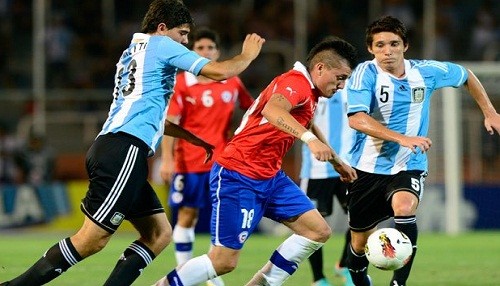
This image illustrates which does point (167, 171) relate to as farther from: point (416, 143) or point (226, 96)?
A: point (416, 143)

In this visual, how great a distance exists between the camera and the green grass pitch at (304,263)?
9.66m

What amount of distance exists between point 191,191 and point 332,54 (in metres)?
3.44

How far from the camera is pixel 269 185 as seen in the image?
285 inches

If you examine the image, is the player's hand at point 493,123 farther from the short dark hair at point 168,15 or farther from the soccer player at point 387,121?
the short dark hair at point 168,15

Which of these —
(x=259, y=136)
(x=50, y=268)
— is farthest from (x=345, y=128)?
(x=50, y=268)

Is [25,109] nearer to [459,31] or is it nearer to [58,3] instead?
[58,3]

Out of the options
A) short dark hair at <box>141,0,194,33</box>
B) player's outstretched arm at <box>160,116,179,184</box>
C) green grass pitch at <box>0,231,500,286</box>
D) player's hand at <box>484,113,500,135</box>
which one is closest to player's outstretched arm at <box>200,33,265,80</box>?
short dark hair at <box>141,0,194,33</box>

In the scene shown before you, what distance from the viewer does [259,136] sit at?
7234 millimetres

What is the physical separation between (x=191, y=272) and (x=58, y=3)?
14.5 m

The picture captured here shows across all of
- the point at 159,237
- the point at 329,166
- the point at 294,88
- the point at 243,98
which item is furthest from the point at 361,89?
the point at 243,98

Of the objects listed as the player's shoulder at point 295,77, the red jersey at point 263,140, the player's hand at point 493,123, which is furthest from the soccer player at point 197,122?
the player's shoulder at point 295,77

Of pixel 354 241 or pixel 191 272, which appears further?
pixel 354 241

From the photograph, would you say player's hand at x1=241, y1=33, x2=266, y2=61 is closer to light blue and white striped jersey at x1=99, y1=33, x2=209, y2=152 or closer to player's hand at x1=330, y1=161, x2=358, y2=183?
light blue and white striped jersey at x1=99, y1=33, x2=209, y2=152

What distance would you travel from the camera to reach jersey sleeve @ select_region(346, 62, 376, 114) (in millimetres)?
7875
